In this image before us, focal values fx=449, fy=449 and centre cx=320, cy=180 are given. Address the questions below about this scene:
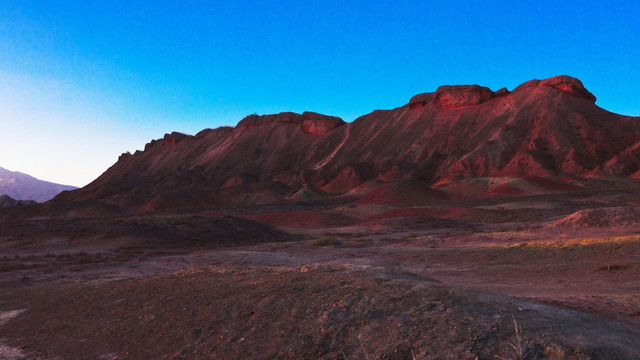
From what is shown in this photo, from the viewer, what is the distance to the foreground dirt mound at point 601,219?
19203 mm

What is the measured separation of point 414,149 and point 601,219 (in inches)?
2381

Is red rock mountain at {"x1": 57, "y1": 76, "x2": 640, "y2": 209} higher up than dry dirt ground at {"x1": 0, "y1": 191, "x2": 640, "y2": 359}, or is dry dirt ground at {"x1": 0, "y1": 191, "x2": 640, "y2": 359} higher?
red rock mountain at {"x1": 57, "y1": 76, "x2": 640, "y2": 209}

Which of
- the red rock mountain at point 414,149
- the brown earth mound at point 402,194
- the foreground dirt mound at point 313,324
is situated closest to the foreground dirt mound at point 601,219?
the foreground dirt mound at point 313,324

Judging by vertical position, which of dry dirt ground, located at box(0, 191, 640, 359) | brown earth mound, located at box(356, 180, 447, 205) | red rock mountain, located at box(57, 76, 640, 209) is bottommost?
dry dirt ground, located at box(0, 191, 640, 359)

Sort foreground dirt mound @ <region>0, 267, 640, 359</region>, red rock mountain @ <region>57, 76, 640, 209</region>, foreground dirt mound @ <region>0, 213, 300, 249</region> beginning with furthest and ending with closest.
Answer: red rock mountain @ <region>57, 76, 640, 209</region> < foreground dirt mound @ <region>0, 213, 300, 249</region> < foreground dirt mound @ <region>0, 267, 640, 359</region>

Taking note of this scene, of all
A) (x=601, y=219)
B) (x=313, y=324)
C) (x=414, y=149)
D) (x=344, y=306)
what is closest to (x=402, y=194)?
(x=414, y=149)

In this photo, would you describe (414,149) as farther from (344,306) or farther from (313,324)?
(313,324)

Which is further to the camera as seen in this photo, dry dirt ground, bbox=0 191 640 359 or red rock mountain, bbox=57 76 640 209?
red rock mountain, bbox=57 76 640 209

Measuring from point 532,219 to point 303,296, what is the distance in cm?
2757

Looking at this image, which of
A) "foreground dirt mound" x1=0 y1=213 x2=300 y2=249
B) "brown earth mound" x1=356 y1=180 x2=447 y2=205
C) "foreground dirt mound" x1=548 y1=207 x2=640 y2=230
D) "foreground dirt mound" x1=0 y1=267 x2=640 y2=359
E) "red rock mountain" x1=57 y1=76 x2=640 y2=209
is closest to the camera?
"foreground dirt mound" x1=0 y1=267 x2=640 y2=359

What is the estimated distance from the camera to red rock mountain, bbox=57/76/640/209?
6569cm

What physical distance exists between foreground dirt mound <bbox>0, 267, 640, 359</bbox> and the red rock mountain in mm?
51007

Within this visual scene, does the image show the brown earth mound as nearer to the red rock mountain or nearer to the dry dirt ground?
the red rock mountain

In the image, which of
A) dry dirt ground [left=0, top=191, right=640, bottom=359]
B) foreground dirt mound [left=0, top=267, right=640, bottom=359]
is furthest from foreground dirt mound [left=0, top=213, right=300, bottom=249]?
foreground dirt mound [left=0, top=267, right=640, bottom=359]
